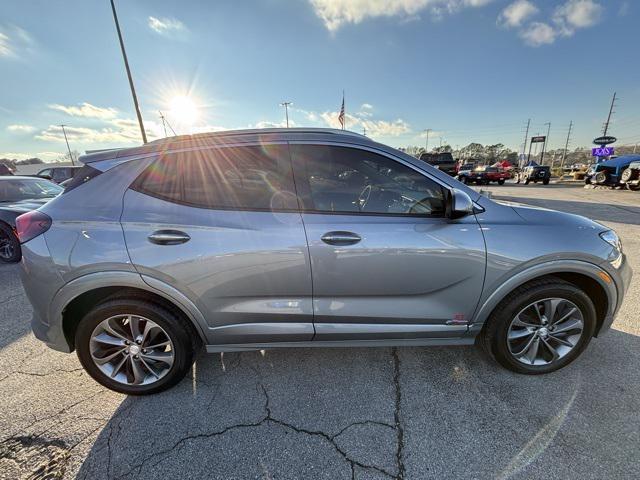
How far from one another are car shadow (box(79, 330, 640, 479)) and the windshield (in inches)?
237

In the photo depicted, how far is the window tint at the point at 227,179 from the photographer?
1.97 m

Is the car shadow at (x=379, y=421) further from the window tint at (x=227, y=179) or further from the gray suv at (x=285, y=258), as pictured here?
the window tint at (x=227, y=179)

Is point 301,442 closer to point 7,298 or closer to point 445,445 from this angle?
point 445,445

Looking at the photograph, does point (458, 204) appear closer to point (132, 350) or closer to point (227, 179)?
point (227, 179)

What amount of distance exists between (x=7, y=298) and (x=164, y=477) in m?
3.88

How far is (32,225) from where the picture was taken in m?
1.92

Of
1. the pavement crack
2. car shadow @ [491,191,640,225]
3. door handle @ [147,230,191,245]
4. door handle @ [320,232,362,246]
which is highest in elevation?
door handle @ [147,230,191,245]

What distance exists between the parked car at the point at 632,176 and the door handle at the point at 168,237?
21.2 meters

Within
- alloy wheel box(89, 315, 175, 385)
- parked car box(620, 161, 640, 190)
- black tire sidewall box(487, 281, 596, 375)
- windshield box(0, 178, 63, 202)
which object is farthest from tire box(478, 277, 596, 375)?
parked car box(620, 161, 640, 190)

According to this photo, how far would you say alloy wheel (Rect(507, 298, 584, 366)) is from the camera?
2195 millimetres

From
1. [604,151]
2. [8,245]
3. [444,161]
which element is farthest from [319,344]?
[604,151]

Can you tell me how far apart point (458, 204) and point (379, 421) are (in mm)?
1522

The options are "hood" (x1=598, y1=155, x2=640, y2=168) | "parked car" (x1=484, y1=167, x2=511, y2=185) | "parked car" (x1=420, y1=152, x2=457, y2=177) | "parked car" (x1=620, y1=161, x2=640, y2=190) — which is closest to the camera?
"parked car" (x1=620, y1=161, x2=640, y2=190)

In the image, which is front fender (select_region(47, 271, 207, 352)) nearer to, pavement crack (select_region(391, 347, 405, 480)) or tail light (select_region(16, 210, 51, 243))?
tail light (select_region(16, 210, 51, 243))
